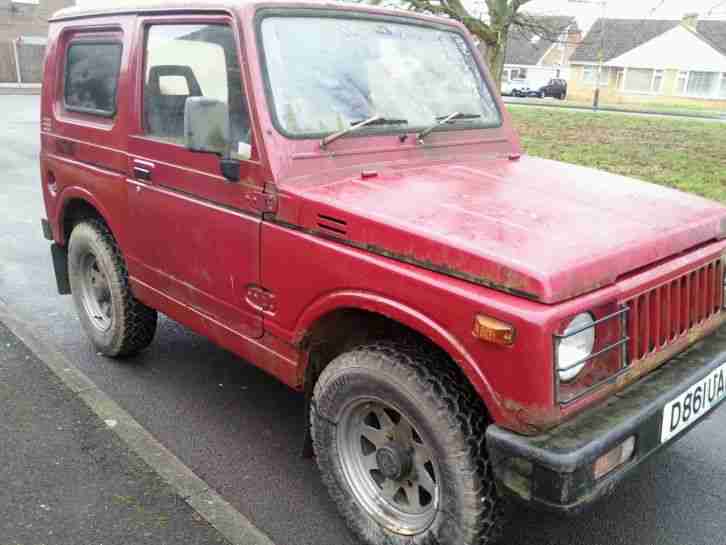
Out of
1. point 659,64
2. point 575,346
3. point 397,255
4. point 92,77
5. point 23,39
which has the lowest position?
point 575,346

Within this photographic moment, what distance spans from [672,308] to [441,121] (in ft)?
4.83

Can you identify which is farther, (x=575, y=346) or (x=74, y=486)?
(x=74, y=486)

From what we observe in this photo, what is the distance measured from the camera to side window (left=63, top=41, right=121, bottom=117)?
148 inches

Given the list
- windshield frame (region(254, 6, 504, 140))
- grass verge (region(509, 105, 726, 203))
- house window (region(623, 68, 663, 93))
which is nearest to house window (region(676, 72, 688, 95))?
house window (region(623, 68, 663, 93))

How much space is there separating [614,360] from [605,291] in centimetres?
25

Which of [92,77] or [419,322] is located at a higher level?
[92,77]

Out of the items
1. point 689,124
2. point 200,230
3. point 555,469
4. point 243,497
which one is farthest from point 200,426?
point 689,124

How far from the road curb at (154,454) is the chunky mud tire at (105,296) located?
0.27 metres

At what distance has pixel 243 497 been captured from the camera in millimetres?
2963

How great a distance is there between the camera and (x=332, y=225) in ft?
8.33

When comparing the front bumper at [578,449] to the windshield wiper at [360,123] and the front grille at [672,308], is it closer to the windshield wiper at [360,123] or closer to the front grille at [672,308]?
the front grille at [672,308]

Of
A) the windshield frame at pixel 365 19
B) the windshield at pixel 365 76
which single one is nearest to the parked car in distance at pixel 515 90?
the windshield frame at pixel 365 19

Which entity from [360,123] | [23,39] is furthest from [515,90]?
[360,123]

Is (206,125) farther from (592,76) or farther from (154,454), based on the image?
(592,76)
